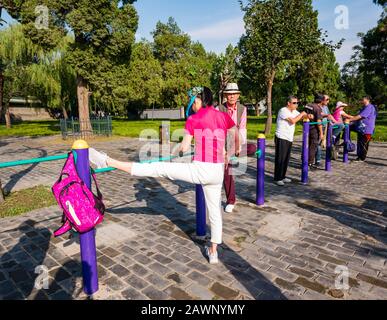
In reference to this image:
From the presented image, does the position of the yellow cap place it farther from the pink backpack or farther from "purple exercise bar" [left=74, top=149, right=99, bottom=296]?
the pink backpack

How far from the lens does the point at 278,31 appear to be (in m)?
15.6

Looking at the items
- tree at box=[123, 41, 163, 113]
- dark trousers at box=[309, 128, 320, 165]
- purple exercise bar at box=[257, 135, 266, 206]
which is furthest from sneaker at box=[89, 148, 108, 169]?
tree at box=[123, 41, 163, 113]

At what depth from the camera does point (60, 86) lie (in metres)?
26.5

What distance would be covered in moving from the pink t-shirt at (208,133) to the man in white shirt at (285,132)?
3666 millimetres

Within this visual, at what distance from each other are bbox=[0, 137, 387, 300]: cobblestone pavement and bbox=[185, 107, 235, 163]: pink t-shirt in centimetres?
129

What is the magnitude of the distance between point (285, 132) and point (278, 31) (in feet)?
36.8

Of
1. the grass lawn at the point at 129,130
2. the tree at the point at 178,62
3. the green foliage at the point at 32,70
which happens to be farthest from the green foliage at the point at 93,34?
the tree at the point at 178,62

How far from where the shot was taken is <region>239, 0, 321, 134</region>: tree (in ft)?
51.0

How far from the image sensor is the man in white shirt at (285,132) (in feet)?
20.7

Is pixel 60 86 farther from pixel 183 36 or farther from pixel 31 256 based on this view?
pixel 183 36

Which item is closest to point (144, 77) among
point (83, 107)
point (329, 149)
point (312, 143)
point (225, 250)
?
point (83, 107)

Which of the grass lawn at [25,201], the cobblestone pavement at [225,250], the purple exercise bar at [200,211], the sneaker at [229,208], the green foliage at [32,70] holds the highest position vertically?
the green foliage at [32,70]

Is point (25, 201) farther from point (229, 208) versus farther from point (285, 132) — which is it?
point (285, 132)

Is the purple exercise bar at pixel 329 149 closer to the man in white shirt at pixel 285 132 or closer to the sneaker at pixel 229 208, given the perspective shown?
the man in white shirt at pixel 285 132
